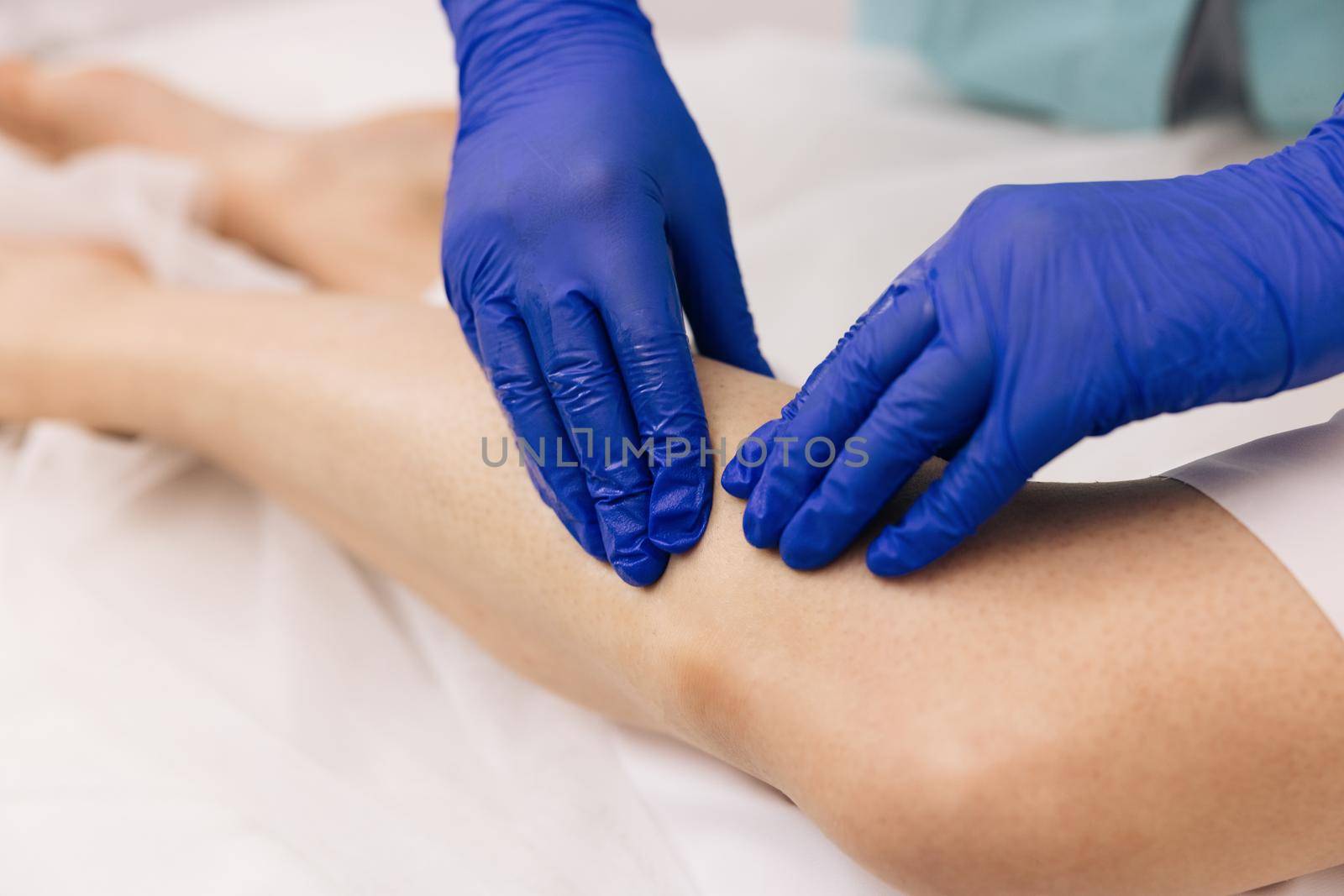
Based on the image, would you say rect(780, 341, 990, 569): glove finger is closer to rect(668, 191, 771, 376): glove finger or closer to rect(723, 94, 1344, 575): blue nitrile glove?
rect(723, 94, 1344, 575): blue nitrile glove

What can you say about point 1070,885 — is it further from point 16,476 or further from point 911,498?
point 16,476

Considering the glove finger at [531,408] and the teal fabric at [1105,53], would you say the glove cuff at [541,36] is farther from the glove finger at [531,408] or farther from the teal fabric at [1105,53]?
the teal fabric at [1105,53]

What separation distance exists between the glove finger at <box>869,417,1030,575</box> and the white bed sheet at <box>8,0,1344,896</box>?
0.92 feet

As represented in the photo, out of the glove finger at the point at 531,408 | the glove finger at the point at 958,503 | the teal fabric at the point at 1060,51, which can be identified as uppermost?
the teal fabric at the point at 1060,51

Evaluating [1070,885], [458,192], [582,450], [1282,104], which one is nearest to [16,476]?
[458,192]

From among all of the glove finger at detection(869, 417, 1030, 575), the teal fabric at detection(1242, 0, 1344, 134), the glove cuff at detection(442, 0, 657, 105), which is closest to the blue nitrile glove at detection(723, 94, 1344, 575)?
the glove finger at detection(869, 417, 1030, 575)

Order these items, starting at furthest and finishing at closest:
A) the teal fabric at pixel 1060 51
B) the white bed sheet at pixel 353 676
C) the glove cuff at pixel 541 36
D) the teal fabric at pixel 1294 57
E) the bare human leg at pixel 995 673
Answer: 1. the teal fabric at pixel 1060 51
2. the teal fabric at pixel 1294 57
3. the glove cuff at pixel 541 36
4. the white bed sheet at pixel 353 676
5. the bare human leg at pixel 995 673

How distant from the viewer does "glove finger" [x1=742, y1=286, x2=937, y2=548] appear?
687 millimetres

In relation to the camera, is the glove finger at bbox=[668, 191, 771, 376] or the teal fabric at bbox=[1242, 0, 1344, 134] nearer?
the glove finger at bbox=[668, 191, 771, 376]

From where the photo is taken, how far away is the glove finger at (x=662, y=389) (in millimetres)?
770

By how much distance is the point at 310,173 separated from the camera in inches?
62.4

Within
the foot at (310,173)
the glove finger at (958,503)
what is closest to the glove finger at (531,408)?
the glove finger at (958,503)

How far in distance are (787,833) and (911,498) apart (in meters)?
0.29

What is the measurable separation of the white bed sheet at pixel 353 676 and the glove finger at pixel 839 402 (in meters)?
0.28
